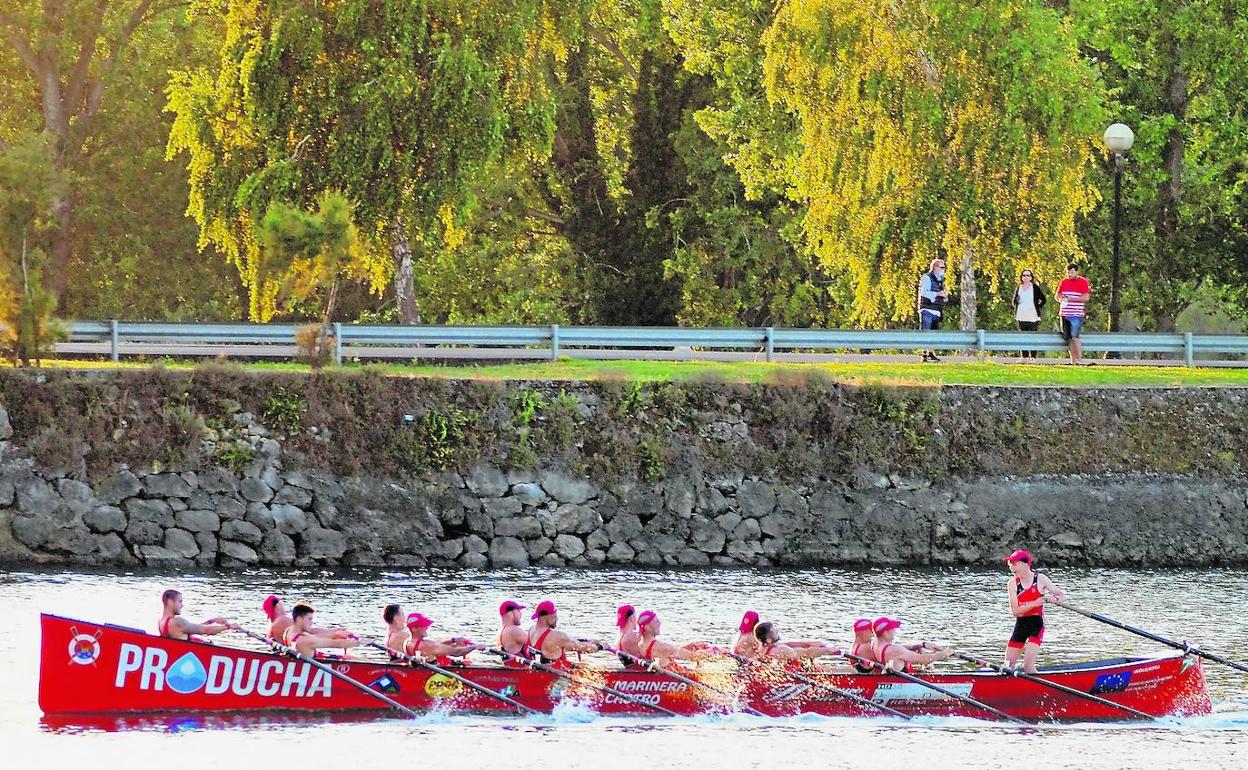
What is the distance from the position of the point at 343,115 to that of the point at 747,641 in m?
19.8

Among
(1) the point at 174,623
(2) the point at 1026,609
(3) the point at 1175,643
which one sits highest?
(1) the point at 174,623

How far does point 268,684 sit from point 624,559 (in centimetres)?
1374

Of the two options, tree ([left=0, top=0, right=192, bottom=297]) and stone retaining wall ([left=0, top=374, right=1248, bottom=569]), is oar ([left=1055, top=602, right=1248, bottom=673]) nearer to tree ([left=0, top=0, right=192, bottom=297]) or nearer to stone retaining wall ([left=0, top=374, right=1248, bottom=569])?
stone retaining wall ([left=0, top=374, right=1248, bottom=569])

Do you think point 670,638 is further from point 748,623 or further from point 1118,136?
point 1118,136

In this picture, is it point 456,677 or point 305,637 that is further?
point 456,677

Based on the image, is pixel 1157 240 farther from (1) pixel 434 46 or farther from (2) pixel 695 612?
(2) pixel 695 612

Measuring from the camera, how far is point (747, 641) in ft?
85.8

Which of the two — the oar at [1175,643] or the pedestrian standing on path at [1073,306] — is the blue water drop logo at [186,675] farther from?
the pedestrian standing on path at [1073,306]

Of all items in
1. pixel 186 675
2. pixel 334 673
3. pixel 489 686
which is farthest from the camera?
pixel 489 686

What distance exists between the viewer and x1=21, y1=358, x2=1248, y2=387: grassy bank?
129 feet

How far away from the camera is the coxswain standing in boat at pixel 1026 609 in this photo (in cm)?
2664

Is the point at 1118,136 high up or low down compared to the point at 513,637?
up

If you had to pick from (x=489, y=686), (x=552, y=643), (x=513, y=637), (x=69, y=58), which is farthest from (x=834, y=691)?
(x=69, y=58)

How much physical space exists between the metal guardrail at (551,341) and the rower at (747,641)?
15420 millimetres
